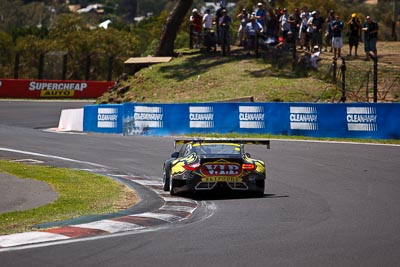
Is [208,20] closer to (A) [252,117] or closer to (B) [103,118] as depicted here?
(B) [103,118]

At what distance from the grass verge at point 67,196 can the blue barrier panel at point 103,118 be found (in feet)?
35.1

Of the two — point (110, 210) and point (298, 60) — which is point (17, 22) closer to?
point (298, 60)

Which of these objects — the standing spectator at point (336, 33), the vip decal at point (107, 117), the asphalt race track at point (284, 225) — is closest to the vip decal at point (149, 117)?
the vip decal at point (107, 117)

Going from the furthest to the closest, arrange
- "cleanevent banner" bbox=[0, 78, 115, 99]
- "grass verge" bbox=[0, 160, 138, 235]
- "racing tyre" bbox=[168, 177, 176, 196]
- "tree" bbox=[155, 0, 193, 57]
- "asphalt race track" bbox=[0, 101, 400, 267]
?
"cleanevent banner" bbox=[0, 78, 115, 99]
"tree" bbox=[155, 0, 193, 57]
"racing tyre" bbox=[168, 177, 176, 196]
"grass verge" bbox=[0, 160, 138, 235]
"asphalt race track" bbox=[0, 101, 400, 267]

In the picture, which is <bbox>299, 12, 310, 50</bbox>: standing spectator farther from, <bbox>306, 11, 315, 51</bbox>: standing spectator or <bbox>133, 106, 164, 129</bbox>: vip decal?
<bbox>133, 106, 164, 129</bbox>: vip decal

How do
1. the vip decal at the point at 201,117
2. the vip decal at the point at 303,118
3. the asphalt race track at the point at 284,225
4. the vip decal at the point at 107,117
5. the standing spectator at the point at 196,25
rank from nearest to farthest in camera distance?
the asphalt race track at the point at 284,225, the vip decal at the point at 303,118, the vip decal at the point at 201,117, the vip decal at the point at 107,117, the standing spectator at the point at 196,25

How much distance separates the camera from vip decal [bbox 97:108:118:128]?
3195 cm

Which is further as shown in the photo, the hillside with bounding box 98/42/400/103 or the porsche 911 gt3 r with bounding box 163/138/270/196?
the hillside with bounding box 98/42/400/103

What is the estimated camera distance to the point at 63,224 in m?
11.9

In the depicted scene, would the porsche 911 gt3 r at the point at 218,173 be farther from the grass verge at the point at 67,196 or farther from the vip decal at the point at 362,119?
the vip decal at the point at 362,119

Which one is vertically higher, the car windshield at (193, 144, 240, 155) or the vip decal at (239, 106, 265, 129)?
the vip decal at (239, 106, 265, 129)

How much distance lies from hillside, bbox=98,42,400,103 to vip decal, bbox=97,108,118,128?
15.0ft

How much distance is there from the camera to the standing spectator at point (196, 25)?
3959cm

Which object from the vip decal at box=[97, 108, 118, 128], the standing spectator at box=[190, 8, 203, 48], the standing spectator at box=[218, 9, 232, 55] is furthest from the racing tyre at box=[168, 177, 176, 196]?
the standing spectator at box=[190, 8, 203, 48]
